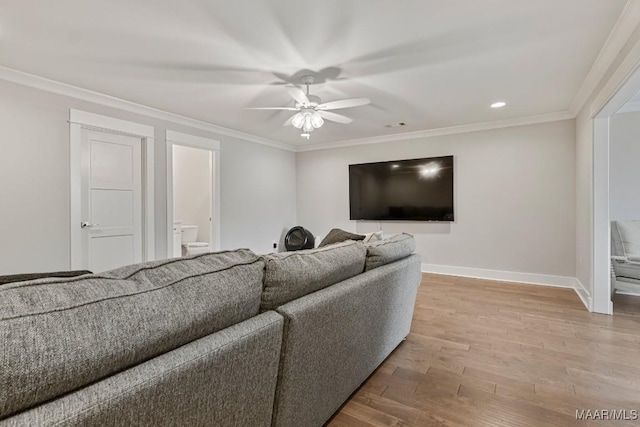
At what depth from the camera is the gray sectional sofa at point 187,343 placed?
0.67m

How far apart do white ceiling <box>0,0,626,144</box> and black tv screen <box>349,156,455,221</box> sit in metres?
1.46

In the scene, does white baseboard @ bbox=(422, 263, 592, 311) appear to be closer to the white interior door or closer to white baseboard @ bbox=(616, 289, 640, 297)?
white baseboard @ bbox=(616, 289, 640, 297)

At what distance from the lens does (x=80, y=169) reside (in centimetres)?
344

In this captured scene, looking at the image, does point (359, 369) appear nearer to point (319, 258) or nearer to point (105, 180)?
point (319, 258)

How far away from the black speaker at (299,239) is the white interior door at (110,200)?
258 centimetres

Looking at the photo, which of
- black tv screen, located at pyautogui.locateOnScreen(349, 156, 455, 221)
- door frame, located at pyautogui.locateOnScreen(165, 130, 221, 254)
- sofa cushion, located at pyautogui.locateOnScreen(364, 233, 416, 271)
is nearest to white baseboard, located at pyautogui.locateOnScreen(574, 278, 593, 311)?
black tv screen, located at pyautogui.locateOnScreen(349, 156, 455, 221)

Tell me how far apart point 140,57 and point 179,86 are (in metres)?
0.64

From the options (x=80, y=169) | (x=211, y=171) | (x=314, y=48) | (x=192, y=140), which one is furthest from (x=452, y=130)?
(x=80, y=169)

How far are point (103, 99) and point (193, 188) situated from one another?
272cm

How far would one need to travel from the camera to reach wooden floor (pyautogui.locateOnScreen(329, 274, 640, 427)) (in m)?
1.74

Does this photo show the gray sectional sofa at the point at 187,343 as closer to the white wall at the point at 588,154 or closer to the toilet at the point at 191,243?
the white wall at the point at 588,154

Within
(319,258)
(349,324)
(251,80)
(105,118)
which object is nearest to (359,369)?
(349,324)

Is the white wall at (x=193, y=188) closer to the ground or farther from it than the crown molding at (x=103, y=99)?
closer to the ground

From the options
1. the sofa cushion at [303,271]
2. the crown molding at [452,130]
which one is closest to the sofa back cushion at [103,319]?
the sofa cushion at [303,271]
